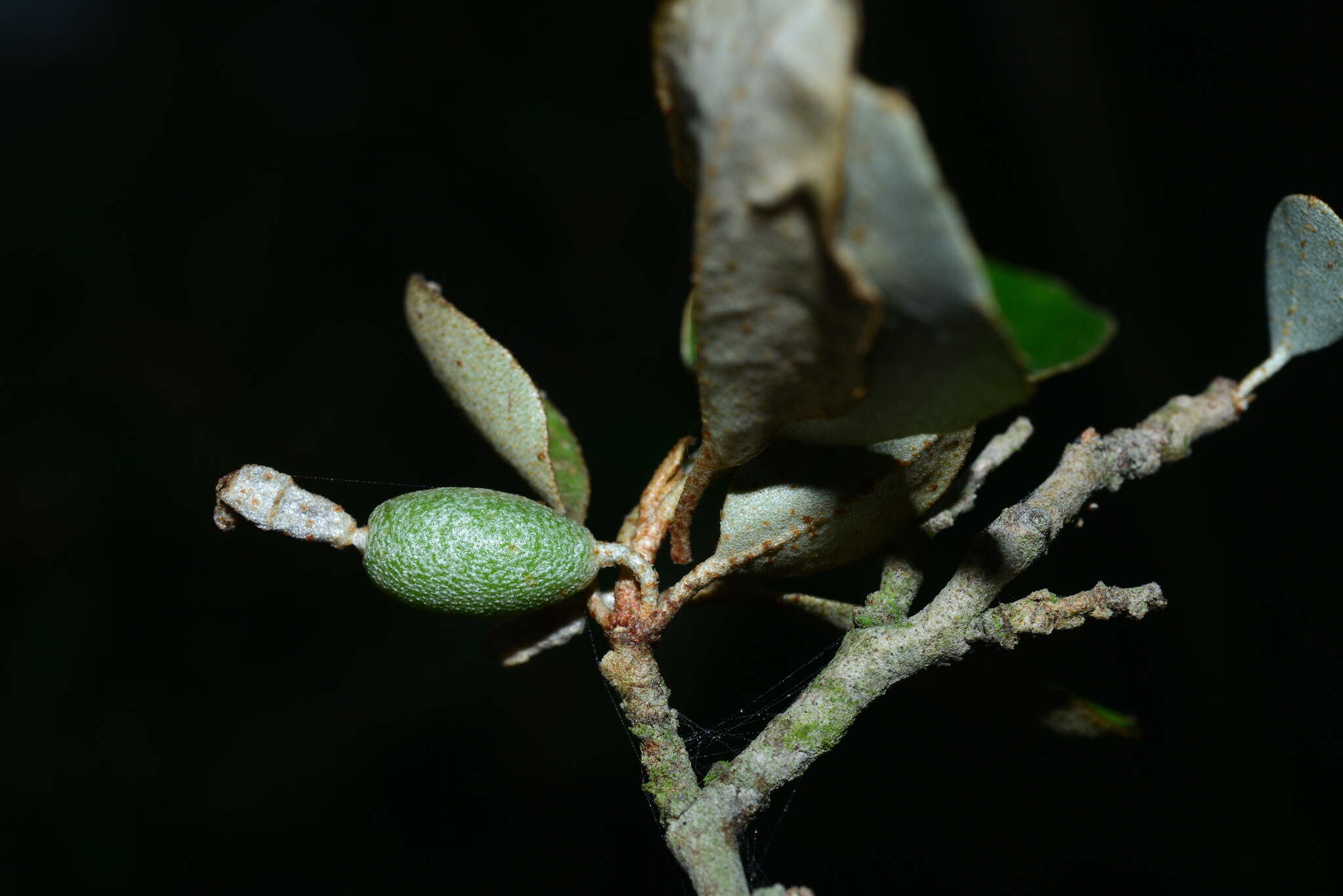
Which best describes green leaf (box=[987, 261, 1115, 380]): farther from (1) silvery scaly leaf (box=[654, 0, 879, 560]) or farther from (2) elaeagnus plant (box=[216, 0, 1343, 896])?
(1) silvery scaly leaf (box=[654, 0, 879, 560])

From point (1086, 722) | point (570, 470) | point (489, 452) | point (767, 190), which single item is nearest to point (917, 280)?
point (767, 190)

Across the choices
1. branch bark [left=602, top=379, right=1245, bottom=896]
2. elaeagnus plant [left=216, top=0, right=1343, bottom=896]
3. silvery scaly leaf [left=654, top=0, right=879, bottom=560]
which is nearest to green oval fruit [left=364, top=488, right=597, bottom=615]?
elaeagnus plant [left=216, top=0, right=1343, bottom=896]

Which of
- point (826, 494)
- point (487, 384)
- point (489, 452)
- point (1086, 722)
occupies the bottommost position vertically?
point (1086, 722)

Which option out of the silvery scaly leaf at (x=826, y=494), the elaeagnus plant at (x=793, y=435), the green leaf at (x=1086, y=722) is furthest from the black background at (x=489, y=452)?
the silvery scaly leaf at (x=826, y=494)

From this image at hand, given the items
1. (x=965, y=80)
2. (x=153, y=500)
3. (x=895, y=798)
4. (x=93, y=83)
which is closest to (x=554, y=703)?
(x=895, y=798)

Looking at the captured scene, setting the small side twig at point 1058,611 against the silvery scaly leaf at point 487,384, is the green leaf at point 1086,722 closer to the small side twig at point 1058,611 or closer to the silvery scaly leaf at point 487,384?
the small side twig at point 1058,611

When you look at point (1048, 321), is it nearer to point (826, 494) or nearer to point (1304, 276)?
point (1304, 276)
